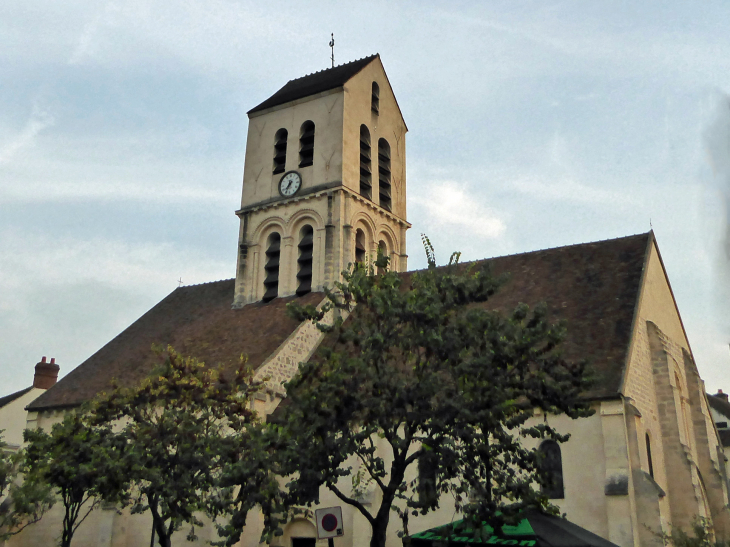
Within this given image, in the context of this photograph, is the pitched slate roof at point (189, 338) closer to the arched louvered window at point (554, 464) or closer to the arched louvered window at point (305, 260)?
the arched louvered window at point (305, 260)

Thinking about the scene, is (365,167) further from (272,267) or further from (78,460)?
(78,460)

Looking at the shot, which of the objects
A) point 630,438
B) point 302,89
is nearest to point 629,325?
point 630,438

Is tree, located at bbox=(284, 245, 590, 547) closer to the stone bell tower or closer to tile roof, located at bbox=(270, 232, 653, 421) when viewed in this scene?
tile roof, located at bbox=(270, 232, 653, 421)

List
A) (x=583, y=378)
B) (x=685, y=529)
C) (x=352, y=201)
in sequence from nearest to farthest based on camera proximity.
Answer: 1. (x=583, y=378)
2. (x=685, y=529)
3. (x=352, y=201)

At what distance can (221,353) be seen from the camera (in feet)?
93.4

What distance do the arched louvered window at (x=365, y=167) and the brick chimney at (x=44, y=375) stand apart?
23.0 meters

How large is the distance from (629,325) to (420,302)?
31.8 feet

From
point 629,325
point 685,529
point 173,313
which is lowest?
point 685,529

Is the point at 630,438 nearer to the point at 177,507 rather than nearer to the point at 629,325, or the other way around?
the point at 629,325

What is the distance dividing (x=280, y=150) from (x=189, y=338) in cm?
1014

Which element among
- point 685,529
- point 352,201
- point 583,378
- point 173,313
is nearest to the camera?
point 583,378

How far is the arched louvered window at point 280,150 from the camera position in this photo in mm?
34531

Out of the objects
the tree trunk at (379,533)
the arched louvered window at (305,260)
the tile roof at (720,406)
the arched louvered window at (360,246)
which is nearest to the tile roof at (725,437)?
the tile roof at (720,406)

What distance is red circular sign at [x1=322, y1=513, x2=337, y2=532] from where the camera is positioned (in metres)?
13.0
